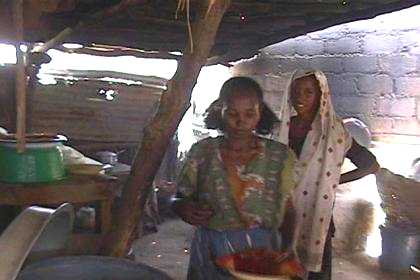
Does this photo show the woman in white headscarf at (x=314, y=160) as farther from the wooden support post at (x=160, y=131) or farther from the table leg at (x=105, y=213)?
the table leg at (x=105, y=213)

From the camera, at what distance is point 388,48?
5039 mm

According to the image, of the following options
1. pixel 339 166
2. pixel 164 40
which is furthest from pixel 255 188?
pixel 164 40

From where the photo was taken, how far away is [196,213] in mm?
2096

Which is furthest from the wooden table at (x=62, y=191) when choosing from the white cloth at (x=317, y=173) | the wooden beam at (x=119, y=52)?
the wooden beam at (x=119, y=52)

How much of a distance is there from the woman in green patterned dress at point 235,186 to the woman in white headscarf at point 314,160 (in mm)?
518

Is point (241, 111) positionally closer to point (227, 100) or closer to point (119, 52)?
point (227, 100)

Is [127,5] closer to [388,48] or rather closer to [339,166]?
[339,166]

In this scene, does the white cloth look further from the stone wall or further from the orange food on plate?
the stone wall

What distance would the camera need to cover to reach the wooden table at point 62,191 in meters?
2.41

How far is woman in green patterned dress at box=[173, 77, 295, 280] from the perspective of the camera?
6.98 ft

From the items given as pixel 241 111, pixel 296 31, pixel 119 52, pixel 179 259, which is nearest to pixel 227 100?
pixel 241 111

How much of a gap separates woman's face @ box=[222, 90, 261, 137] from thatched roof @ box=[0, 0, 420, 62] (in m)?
1.15

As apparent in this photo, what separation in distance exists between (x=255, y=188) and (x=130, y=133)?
3.92 m

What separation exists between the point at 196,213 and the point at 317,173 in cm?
90
